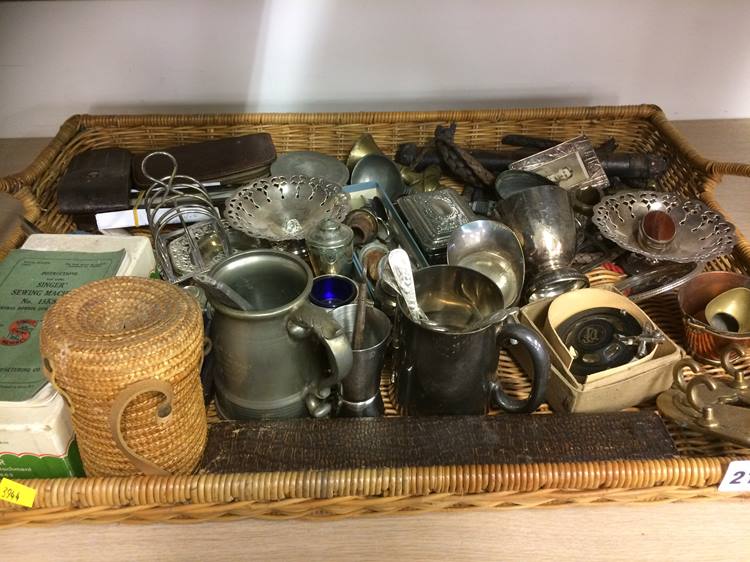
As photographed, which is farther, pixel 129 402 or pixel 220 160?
pixel 220 160

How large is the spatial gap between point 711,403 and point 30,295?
2.68ft

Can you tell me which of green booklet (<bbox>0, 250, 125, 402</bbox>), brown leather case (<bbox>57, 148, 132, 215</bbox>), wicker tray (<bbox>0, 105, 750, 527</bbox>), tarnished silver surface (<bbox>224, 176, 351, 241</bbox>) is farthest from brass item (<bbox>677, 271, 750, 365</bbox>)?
brown leather case (<bbox>57, 148, 132, 215</bbox>)

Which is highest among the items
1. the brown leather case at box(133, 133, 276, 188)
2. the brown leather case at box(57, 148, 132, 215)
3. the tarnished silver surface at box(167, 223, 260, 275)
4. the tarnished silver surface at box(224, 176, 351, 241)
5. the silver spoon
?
the silver spoon

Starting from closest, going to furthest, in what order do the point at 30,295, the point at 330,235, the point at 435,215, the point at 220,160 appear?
the point at 30,295 → the point at 330,235 → the point at 435,215 → the point at 220,160

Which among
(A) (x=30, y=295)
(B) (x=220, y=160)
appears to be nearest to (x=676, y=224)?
(B) (x=220, y=160)

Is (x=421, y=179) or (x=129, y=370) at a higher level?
(x=129, y=370)

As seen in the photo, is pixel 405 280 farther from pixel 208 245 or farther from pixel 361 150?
pixel 361 150

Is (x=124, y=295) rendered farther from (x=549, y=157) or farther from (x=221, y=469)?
(x=549, y=157)

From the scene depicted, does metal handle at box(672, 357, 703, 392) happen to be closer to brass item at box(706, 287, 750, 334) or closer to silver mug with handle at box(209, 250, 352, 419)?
brass item at box(706, 287, 750, 334)

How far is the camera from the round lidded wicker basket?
0.53m

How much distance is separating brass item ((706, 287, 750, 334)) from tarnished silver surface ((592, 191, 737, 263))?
2.6 inches

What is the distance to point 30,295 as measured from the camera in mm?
748

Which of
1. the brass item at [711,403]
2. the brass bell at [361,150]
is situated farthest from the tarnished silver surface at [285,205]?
the brass item at [711,403]

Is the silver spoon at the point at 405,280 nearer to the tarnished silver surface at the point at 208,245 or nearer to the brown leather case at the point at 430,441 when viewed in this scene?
the brown leather case at the point at 430,441
